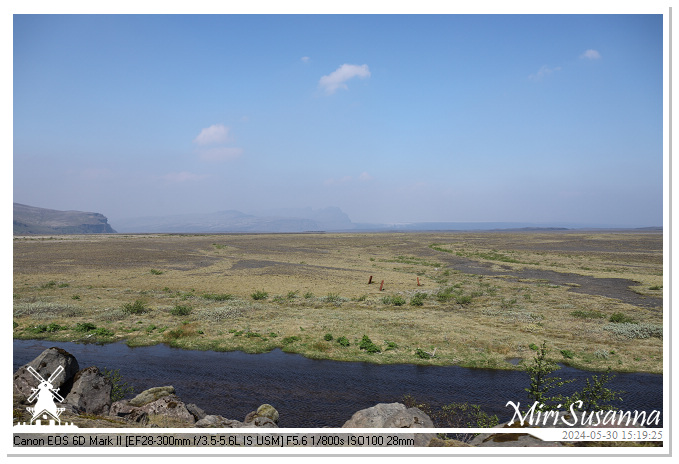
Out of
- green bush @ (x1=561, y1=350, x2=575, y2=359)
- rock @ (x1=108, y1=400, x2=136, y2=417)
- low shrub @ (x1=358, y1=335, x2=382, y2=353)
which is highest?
rock @ (x1=108, y1=400, x2=136, y2=417)

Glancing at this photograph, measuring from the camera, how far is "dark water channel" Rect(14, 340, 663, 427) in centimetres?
1580

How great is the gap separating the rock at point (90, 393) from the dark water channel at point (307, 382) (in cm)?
383

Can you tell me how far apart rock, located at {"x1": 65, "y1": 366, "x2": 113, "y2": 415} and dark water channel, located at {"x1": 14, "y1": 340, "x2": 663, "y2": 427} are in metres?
3.83

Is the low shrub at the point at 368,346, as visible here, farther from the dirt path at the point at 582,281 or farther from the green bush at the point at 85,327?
the dirt path at the point at 582,281

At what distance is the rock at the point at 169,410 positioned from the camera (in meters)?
13.4

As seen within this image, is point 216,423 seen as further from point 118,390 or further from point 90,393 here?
point 118,390

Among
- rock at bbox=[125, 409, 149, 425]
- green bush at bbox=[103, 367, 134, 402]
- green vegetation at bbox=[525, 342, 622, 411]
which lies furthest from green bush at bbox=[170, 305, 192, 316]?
green vegetation at bbox=[525, 342, 622, 411]

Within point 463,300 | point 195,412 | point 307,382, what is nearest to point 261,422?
point 195,412

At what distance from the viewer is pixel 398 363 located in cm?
2078

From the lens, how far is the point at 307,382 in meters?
18.3

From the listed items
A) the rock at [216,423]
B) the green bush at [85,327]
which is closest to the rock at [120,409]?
the rock at [216,423]
